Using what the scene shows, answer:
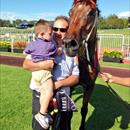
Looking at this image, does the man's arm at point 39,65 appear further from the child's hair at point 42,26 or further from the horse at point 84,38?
the child's hair at point 42,26

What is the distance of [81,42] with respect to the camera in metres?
4.50

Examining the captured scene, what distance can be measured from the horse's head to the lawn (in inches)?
37.5

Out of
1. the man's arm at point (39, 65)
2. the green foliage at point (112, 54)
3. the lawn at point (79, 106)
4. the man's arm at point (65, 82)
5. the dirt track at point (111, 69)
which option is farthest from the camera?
the green foliage at point (112, 54)

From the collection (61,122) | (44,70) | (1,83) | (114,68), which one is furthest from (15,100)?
(114,68)

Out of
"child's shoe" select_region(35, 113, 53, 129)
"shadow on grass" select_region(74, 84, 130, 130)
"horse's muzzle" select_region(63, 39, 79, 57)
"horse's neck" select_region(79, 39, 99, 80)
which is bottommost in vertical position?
"shadow on grass" select_region(74, 84, 130, 130)

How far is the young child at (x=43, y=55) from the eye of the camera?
3.95m

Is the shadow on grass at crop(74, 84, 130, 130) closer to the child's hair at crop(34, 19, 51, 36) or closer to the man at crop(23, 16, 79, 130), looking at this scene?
the man at crop(23, 16, 79, 130)

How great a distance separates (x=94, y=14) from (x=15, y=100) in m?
4.36

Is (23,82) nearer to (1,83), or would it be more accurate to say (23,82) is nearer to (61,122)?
(1,83)

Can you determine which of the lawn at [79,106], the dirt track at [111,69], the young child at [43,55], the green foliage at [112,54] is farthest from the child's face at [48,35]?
the green foliage at [112,54]

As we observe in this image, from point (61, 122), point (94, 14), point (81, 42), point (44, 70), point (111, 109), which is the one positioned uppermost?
point (94, 14)

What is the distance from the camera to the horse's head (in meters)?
4.11

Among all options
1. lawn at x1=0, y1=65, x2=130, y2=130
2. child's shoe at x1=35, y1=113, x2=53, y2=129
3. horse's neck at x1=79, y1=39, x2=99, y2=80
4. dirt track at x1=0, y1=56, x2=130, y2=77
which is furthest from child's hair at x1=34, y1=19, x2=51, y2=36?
dirt track at x1=0, y1=56, x2=130, y2=77

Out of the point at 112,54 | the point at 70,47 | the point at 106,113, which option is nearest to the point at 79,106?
the point at 106,113
